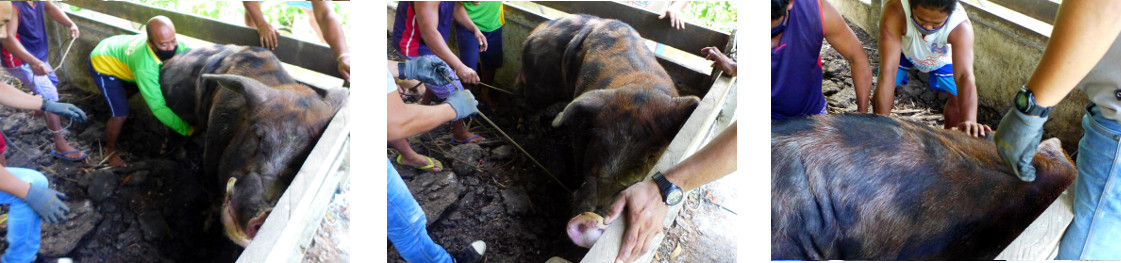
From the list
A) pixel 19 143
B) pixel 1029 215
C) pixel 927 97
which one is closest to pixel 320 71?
pixel 19 143

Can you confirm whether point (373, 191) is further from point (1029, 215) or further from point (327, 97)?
point (1029, 215)

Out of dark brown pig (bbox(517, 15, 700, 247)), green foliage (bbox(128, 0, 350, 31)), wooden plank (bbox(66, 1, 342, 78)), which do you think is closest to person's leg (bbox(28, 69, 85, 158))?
wooden plank (bbox(66, 1, 342, 78))

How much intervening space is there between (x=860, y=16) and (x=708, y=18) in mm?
495

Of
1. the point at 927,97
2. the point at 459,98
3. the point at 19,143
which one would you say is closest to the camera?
the point at 19,143

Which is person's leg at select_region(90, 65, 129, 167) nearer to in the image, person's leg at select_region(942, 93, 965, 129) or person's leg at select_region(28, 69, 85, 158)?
person's leg at select_region(28, 69, 85, 158)

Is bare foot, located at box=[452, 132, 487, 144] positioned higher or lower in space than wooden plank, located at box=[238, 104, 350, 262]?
higher

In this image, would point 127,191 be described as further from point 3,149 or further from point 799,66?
point 799,66

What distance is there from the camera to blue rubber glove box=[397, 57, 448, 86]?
2293 mm

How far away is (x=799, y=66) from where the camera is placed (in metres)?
2.23

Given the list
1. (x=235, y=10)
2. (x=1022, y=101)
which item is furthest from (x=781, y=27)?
(x=235, y=10)

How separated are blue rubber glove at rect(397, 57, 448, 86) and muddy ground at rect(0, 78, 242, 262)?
71cm

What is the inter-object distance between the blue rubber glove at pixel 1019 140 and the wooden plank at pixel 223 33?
7.33 feet

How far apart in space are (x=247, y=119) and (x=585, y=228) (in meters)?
1.22

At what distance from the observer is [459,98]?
90.9 inches
